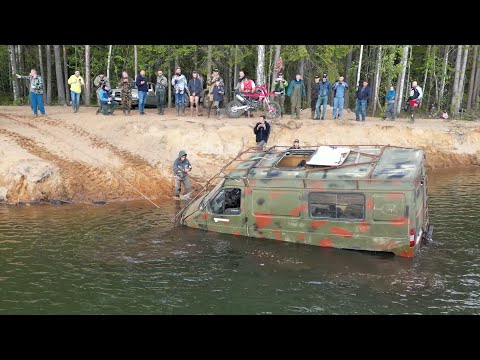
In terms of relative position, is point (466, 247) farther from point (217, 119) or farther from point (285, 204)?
point (217, 119)

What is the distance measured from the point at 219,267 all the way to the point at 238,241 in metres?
1.62

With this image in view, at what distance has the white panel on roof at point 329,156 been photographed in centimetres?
1202

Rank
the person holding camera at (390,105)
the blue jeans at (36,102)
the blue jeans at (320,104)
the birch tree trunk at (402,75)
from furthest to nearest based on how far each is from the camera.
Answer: the birch tree trunk at (402,75)
the person holding camera at (390,105)
the blue jeans at (320,104)
the blue jeans at (36,102)

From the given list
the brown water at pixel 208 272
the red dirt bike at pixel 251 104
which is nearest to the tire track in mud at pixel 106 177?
the brown water at pixel 208 272

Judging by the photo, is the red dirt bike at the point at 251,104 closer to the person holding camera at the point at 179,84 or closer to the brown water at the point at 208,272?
the person holding camera at the point at 179,84

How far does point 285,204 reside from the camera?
1184cm

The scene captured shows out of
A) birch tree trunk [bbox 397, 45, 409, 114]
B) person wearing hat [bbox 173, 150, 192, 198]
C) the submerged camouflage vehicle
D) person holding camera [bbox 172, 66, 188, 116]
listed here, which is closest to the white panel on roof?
the submerged camouflage vehicle

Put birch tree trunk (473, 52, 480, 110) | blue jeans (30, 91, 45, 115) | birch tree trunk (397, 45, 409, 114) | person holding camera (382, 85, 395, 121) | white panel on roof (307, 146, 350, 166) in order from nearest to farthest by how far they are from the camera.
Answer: white panel on roof (307, 146, 350, 166), blue jeans (30, 91, 45, 115), person holding camera (382, 85, 395, 121), birch tree trunk (397, 45, 409, 114), birch tree trunk (473, 52, 480, 110)

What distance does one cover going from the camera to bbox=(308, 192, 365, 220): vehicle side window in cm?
1112

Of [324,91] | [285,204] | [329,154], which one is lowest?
[285,204]

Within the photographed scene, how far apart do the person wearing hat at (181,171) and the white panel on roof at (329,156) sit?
5298 mm

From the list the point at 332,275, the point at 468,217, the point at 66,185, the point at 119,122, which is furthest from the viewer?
the point at 119,122

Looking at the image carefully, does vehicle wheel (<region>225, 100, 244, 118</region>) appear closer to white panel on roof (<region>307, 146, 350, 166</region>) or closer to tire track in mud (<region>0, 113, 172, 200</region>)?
tire track in mud (<region>0, 113, 172, 200</region>)

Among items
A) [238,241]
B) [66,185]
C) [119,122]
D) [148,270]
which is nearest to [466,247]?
[238,241]
